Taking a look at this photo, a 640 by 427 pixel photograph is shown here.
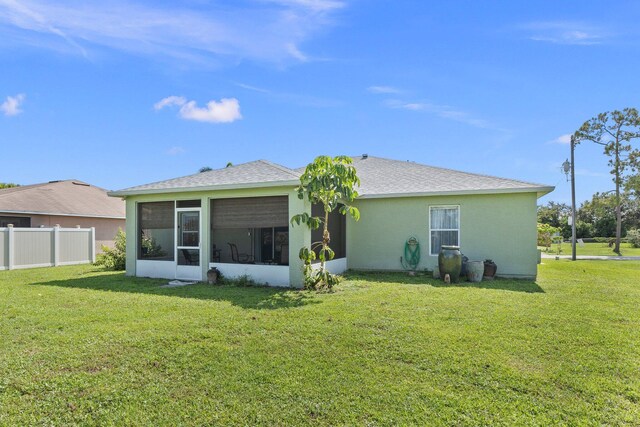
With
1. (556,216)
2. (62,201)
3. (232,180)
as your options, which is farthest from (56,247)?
(556,216)

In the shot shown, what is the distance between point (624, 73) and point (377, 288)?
33.4ft

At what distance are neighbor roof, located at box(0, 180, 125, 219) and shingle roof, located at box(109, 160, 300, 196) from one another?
771 cm

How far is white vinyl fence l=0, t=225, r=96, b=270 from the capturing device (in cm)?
1331

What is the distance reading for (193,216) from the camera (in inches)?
414

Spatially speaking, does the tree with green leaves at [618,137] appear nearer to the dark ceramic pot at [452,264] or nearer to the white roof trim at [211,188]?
the dark ceramic pot at [452,264]

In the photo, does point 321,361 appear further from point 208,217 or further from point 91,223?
point 91,223

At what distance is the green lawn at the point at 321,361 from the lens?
122 inches

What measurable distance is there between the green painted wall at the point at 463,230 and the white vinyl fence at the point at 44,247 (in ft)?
38.1

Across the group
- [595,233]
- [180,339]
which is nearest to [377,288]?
[180,339]

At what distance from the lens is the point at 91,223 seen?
18219 millimetres

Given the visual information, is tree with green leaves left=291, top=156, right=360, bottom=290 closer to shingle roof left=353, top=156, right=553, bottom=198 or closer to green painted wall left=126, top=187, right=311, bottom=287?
green painted wall left=126, top=187, right=311, bottom=287

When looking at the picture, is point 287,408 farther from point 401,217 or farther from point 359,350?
point 401,217

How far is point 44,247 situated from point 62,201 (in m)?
4.76

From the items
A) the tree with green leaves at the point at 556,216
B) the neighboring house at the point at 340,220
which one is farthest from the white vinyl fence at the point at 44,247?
the tree with green leaves at the point at 556,216
